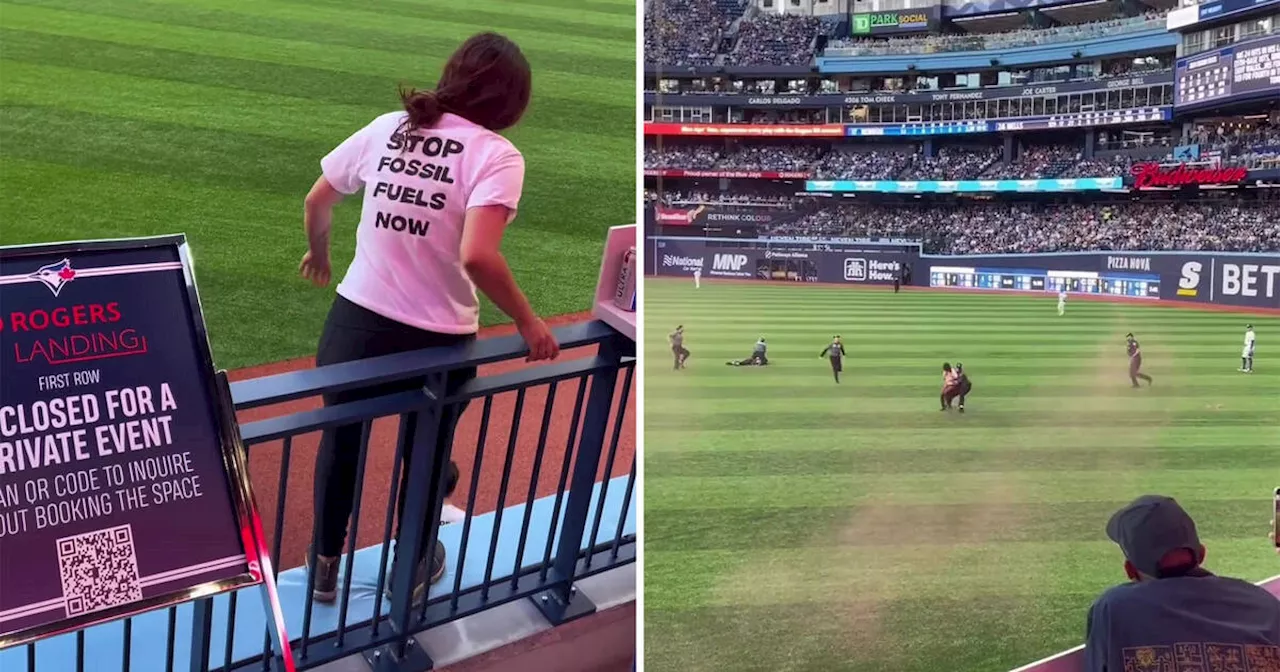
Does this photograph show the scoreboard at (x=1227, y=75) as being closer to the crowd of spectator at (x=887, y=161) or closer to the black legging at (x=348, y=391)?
the crowd of spectator at (x=887, y=161)

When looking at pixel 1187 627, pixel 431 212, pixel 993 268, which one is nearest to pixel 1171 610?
pixel 1187 627

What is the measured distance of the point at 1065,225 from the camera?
1.43 metres

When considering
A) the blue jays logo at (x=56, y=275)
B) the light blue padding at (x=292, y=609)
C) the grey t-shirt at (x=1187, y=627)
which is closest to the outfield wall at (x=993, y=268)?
the grey t-shirt at (x=1187, y=627)

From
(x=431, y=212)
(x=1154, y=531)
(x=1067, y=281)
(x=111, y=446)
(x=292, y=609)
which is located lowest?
(x=292, y=609)

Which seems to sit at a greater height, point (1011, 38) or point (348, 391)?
point (1011, 38)

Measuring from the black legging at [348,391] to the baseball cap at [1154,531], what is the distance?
42.5 inches

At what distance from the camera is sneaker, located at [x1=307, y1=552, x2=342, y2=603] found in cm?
182

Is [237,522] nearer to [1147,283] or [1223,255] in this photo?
[1147,283]

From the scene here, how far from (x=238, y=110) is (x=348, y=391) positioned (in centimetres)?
46

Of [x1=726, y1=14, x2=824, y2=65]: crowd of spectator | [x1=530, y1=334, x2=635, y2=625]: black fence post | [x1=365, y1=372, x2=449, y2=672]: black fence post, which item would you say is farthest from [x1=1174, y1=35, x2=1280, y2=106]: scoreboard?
[x1=365, y1=372, x2=449, y2=672]: black fence post

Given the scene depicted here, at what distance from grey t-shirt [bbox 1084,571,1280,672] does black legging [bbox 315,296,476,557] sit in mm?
1092

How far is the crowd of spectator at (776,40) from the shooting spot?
1.32 meters

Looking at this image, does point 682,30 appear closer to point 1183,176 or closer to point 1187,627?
point 1183,176

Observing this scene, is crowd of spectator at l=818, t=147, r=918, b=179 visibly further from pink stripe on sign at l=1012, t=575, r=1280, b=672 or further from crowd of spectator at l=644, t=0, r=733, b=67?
pink stripe on sign at l=1012, t=575, r=1280, b=672
